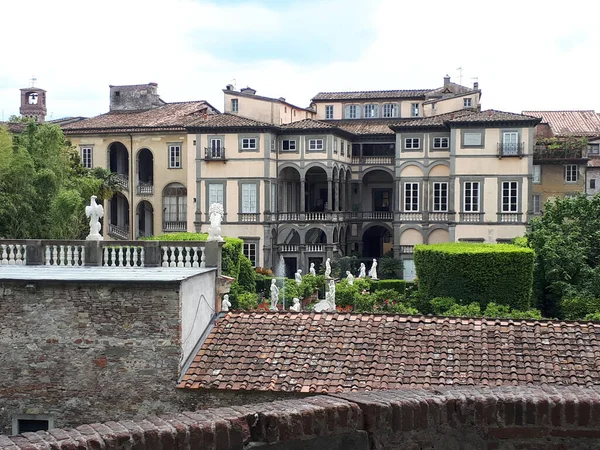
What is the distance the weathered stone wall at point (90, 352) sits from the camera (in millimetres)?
13078

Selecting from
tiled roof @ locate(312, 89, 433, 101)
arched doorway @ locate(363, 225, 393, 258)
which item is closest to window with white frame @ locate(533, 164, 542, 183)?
tiled roof @ locate(312, 89, 433, 101)

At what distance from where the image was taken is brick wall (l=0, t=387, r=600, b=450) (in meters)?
5.48

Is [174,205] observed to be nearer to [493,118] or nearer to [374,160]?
[374,160]

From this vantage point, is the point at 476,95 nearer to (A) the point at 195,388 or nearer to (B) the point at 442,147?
(B) the point at 442,147

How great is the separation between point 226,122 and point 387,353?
130 feet

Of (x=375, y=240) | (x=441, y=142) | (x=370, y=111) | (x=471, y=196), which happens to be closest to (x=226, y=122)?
(x=370, y=111)

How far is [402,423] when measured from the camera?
229 inches

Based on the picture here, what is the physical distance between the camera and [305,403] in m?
5.84

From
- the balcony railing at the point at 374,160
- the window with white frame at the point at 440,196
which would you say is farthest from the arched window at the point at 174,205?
the window with white frame at the point at 440,196

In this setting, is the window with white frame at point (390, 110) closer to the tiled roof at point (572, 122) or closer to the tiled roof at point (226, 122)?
the tiled roof at point (572, 122)

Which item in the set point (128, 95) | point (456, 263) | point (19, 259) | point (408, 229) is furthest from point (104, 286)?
point (128, 95)

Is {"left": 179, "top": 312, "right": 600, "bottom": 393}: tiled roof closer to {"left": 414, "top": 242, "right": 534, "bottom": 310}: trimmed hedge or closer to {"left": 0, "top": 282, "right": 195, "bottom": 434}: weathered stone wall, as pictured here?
{"left": 0, "top": 282, "right": 195, "bottom": 434}: weathered stone wall

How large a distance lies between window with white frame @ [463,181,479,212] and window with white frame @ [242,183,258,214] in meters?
13.5

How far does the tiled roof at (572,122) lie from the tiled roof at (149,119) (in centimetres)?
2732
